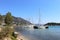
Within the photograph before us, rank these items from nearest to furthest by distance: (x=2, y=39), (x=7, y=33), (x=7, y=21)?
(x=2, y=39) → (x=7, y=33) → (x=7, y=21)

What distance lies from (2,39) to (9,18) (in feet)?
262

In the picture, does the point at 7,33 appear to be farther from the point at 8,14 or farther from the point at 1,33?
the point at 8,14

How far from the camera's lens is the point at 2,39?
19.3 meters

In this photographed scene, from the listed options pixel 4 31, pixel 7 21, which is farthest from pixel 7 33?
pixel 7 21

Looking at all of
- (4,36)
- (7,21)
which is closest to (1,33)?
(4,36)

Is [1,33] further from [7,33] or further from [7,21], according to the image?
[7,21]

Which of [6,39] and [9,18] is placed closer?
[6,39]

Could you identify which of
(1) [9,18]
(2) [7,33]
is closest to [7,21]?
(1) [9,18]

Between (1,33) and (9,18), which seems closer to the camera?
(1,33)

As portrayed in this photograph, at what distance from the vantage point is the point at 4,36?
19844 mm

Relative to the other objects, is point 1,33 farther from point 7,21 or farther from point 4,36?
point 7,21

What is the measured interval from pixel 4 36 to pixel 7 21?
249 ft

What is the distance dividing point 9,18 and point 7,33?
78384 mm

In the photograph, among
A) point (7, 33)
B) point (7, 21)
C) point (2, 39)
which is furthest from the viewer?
point (7, 21)
